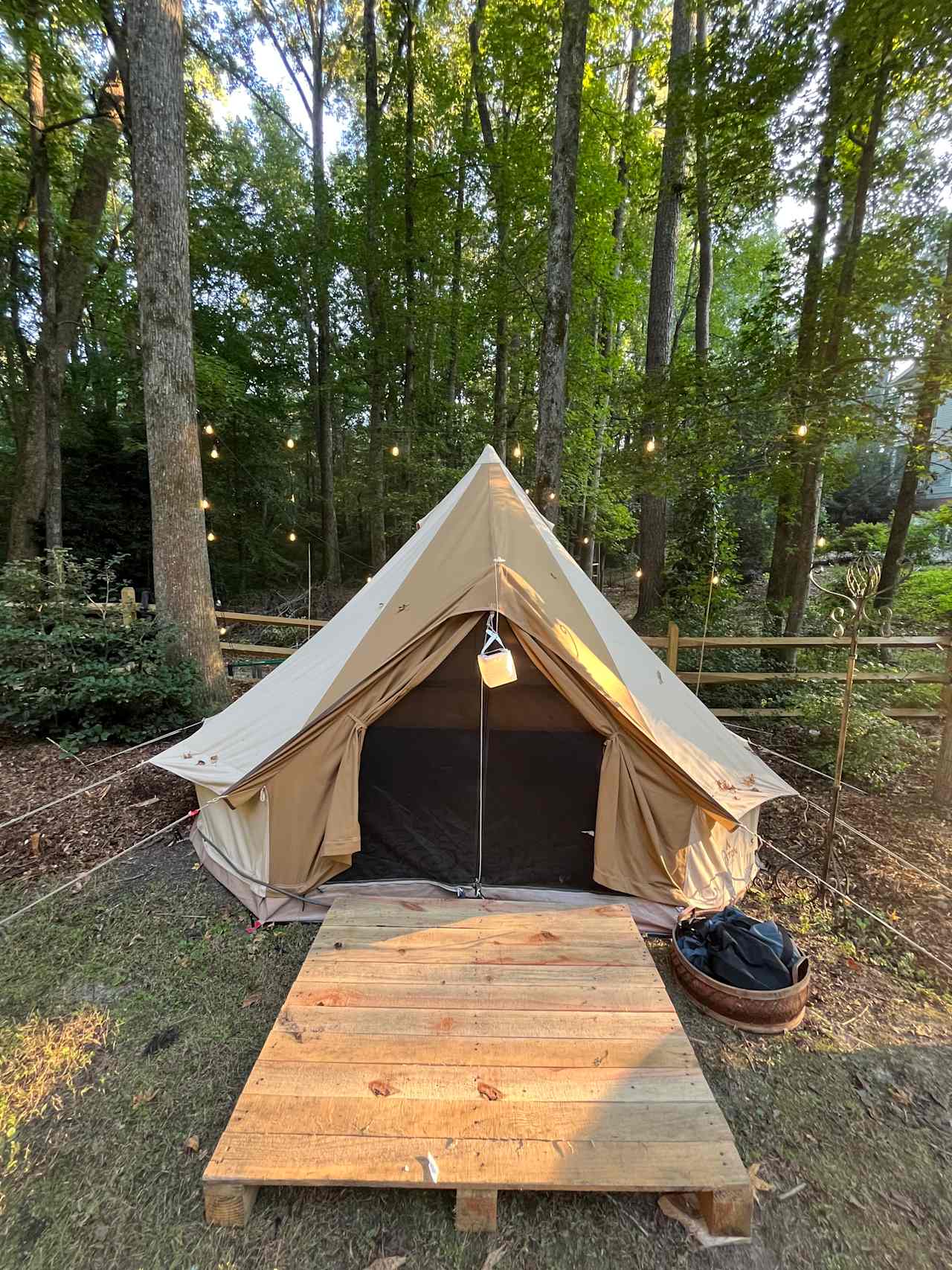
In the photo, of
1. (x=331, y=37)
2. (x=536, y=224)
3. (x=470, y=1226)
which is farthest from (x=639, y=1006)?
(x=331, y=37)

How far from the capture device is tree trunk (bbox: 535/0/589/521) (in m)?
5.16

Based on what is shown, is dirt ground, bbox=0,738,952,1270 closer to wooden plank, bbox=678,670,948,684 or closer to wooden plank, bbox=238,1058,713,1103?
wooden plank, bbox=238,1058,713,1103

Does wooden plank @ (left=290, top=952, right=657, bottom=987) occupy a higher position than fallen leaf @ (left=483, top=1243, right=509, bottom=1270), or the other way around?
wooden plank @ (left=290, top=952, right=657, bottom=987)

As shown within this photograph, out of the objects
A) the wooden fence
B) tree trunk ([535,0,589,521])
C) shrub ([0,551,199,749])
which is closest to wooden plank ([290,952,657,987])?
the wooden fence

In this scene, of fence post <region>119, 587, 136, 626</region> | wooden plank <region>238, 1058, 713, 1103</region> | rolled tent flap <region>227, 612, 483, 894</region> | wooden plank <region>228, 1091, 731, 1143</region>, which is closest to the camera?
wooden plank <region>228, 1091, 731, 1143</region>

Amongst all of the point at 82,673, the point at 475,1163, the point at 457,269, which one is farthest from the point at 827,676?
the point at 457,269

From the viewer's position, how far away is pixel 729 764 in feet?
10.4

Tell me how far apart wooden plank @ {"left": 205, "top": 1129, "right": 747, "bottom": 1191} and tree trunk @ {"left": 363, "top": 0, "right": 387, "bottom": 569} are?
29.3 feet

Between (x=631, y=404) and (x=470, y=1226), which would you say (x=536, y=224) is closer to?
(x=631, y=404)

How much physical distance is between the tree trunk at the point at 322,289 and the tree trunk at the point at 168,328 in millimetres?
6144

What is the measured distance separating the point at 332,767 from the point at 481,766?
0.81 meters

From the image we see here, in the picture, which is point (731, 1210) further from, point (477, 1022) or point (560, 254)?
point (560, 254)

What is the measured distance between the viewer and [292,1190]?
5.86ft

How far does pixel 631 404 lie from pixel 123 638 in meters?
6.17
